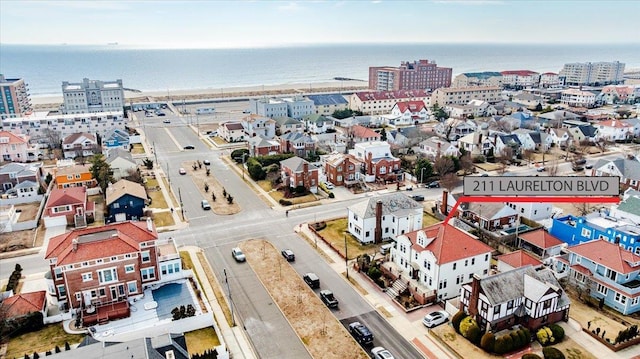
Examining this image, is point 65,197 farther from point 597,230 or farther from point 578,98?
point 578,98

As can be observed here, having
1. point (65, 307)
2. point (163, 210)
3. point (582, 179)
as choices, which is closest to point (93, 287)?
point (65, 307)

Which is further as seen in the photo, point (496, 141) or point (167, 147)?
point (167, 147)

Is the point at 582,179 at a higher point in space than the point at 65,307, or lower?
higher

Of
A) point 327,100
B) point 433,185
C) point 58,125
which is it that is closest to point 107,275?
point 433,185

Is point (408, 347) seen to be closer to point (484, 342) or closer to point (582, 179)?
point (484, 342)

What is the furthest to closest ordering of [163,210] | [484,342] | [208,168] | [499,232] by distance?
[208,168]
[163,210]
[499,232]
[484,342]

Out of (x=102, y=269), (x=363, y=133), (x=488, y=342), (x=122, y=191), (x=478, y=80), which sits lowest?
(x=488, y=342)
